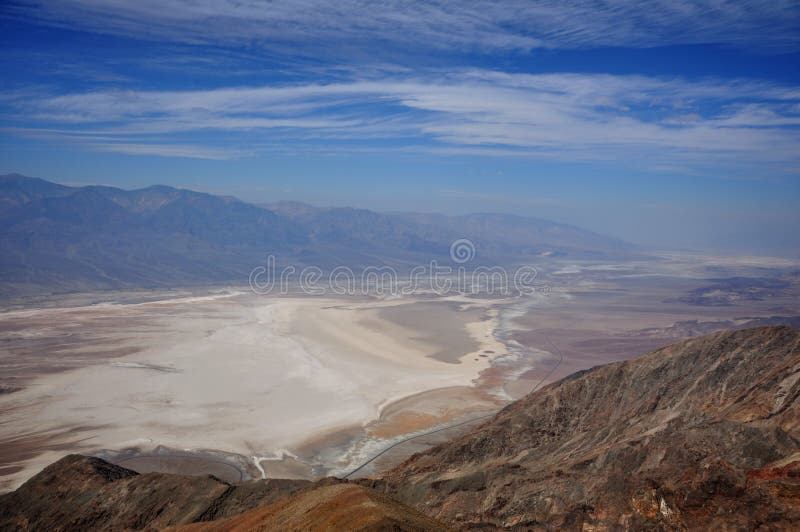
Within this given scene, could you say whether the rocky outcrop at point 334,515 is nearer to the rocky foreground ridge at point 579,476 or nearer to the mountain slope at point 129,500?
the rocky foreground ridge at point 579,476

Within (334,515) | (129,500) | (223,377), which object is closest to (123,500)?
(129,500)

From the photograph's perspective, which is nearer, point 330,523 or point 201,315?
point 330,523

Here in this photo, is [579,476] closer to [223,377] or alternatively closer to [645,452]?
[645,452]

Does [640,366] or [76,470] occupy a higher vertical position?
[640,366]

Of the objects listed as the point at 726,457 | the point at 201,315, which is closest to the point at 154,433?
the point at 726,457

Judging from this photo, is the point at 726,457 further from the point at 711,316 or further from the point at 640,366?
the point at 711,316

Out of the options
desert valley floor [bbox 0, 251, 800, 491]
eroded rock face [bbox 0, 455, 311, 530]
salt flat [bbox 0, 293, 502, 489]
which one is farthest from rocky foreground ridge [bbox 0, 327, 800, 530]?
salt flat [bbox 0, 293, 502, 489]

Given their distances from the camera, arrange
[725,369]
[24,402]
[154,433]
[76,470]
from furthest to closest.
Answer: [24,402] < [154,433] < [725,369] < [76,470]
